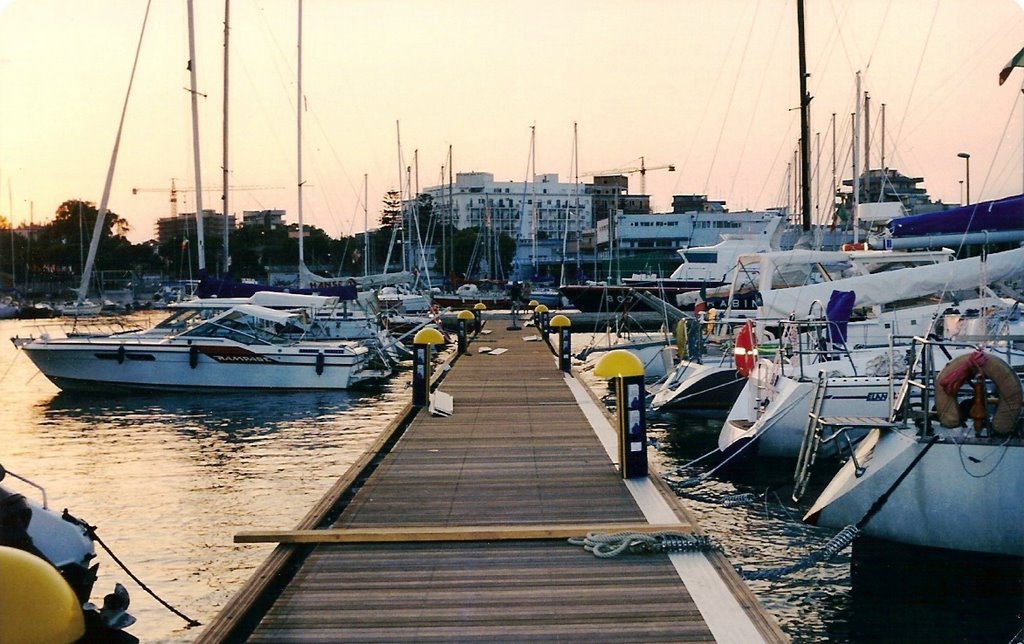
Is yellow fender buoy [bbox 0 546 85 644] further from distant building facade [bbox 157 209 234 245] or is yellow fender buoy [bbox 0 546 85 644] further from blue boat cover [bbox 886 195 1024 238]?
distant building facade [bbox 157 209 234 245]

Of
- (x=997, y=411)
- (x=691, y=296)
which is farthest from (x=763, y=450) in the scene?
(x=691, y=296)

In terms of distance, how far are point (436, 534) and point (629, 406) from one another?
3.25 metres

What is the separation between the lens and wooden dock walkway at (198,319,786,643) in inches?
272

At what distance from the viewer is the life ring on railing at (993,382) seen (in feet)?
34.9

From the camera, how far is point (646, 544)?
8.55 metres

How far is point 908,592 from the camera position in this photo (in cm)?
1097

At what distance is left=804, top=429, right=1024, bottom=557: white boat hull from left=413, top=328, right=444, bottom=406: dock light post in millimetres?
8838

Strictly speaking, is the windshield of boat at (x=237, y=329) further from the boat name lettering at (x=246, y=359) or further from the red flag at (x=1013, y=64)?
the red flag at (x=1013, y=64)

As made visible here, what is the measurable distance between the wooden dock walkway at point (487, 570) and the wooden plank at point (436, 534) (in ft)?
0.05

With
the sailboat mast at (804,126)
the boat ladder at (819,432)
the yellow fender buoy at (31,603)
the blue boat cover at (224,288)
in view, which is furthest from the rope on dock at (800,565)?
the blue boat cover at (224,288)

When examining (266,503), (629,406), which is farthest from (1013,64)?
(266,503)

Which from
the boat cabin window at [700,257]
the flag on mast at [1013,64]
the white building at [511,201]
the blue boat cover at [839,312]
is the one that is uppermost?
the white building at [511,201]

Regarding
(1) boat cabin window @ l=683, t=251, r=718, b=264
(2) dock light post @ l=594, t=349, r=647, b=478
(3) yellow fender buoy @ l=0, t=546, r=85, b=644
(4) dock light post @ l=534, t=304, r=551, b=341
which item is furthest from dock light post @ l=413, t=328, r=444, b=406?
(1) boat cabin window @ l=683, t=251, r=718, b=264

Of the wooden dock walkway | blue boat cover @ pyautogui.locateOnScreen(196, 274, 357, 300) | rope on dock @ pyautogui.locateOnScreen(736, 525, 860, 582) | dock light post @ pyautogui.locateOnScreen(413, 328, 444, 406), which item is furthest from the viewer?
blue boat cover @ pyautogui.locateOnScreen(196, 274, 357, 300)
